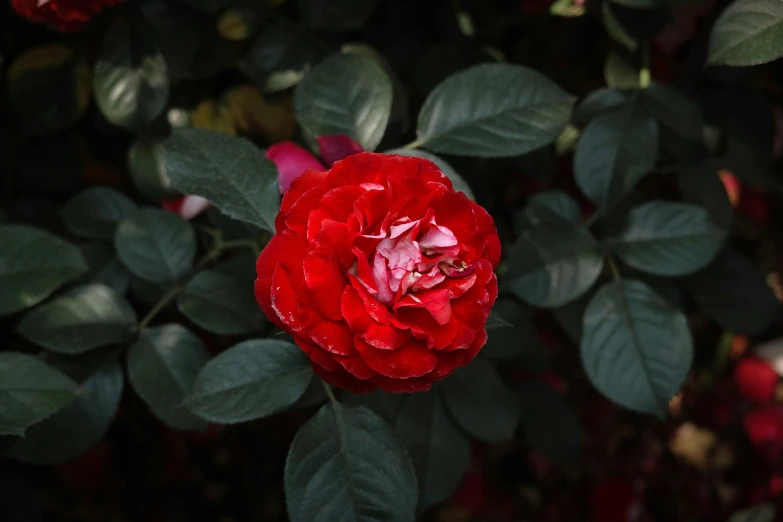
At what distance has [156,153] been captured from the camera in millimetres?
726

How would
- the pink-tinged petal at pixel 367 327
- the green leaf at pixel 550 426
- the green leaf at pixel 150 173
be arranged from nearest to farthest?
the pink-tinged petal at pixel 367 327, the green leaf at pixel 150 173, the green leaf at pixel 550 426

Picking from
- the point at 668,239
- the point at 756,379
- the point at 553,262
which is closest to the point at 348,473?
the point at 553,262

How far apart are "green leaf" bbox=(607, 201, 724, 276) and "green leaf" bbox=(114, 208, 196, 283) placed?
1.39 feet

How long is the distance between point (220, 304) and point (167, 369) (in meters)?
0.07

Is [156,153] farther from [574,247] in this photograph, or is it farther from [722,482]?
[722,482]

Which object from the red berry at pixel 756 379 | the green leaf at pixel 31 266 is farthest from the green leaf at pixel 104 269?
the red berry at pixel 756 379

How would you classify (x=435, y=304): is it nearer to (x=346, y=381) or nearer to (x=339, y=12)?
(x=346, y=381)

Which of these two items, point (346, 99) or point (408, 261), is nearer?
point (408, 261)

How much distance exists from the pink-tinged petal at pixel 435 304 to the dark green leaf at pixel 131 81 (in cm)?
41

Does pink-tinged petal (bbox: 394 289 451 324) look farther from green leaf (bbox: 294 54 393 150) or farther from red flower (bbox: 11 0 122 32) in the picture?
red flower (bbox: 11 0 122 32)

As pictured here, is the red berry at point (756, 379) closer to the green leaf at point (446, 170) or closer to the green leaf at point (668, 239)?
the green leaf at point (668, 239)

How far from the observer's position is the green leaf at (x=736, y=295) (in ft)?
2.58

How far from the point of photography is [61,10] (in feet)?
1.91

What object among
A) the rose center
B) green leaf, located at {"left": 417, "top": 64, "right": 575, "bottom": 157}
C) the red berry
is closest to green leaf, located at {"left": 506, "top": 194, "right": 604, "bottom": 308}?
green leaf, located at {"left": 417, "top": 64, "right": 575, "bottom": 157}
